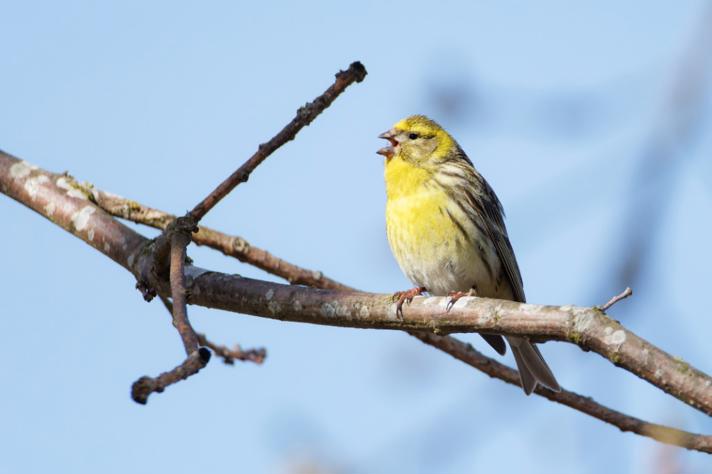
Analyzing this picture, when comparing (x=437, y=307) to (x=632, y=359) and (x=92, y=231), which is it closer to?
(x=632, y=359)

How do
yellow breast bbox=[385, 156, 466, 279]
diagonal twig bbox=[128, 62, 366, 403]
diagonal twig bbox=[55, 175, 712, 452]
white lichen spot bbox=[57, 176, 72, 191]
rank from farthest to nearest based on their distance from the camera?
yellow breast bbox=[385, 156, 466, 279] < white lichen spot bbox=[57, 176, 72, 191] < diagonal twig bbox=[55, 175, 712, 452] < diagonal twig bbox=[128, 62, 366, 403]

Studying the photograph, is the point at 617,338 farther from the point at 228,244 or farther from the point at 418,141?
the point at 418,141

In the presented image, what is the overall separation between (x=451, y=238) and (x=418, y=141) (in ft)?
3.49

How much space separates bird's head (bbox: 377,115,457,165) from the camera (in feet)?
20.5

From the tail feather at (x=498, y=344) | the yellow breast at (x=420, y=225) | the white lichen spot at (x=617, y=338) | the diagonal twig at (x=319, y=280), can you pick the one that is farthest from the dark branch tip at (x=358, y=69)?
the tail feather at (x=498, y=344)

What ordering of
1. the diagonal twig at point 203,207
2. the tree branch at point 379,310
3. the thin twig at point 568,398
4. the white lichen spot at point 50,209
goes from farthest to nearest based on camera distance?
1. the white lichen spot at point 50,209
2. the thin twig at point 568,398
3. the diagonal twig at point 203,207
4. the tree branch at point 379,310

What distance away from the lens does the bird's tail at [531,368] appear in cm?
505

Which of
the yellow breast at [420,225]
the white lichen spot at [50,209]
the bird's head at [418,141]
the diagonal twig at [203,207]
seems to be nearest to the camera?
the diagonal twig at [203,207]

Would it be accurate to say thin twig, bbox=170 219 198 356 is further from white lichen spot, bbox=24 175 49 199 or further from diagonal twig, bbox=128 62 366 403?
white lichen spot, bbox=24 175 49 199

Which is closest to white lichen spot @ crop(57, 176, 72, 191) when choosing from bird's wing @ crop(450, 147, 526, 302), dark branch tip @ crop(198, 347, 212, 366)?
bird's wing @ crop(450, 147, 526, 302)

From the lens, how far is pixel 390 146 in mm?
6391

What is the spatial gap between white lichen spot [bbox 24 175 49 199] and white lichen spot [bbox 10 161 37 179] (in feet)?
0.20

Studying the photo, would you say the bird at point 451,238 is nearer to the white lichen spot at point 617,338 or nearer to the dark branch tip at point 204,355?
the white lichen spot at point 617,338

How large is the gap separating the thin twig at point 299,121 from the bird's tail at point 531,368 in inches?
74.7
